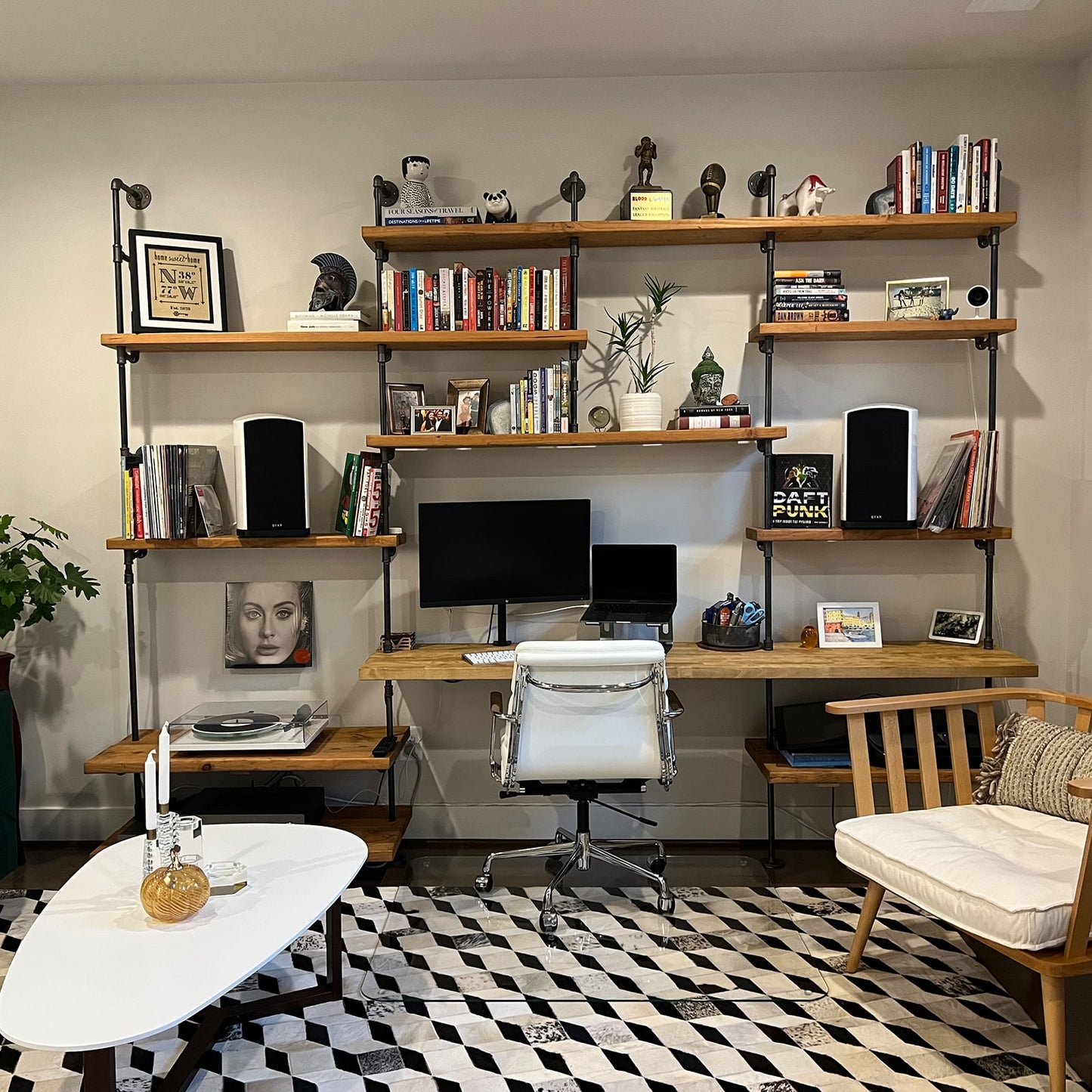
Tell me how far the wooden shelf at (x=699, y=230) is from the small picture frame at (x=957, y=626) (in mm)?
1294

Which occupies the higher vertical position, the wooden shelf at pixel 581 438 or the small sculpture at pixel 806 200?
the small sculpture at pixel 806 200

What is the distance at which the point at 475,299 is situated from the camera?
10.2 feet

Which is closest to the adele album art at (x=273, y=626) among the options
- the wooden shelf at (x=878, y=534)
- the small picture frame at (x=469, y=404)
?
the small picture frame at (x=469, y=404)

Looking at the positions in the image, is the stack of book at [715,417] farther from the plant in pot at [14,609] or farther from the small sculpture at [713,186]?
the plant in pot at [14,609]

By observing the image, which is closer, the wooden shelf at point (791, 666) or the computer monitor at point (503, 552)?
the wooden shelf at point (791, 666)

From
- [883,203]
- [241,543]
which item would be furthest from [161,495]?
[883,203]

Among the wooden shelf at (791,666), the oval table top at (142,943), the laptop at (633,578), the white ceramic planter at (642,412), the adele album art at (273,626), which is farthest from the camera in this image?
the adele album art at (273,626)

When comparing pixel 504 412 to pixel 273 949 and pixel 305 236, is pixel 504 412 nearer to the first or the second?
pixel 305 236

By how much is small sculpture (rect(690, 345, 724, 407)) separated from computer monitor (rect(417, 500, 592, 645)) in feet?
1.75

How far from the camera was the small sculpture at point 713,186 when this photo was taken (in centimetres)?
311

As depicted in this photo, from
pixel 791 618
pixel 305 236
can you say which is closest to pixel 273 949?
pixel 791 618

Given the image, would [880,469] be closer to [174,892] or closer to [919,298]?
[919,298]

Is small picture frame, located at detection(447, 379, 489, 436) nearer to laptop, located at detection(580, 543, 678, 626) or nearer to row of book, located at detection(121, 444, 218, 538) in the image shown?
laptop, located at detection(580, 543, 678, 626)

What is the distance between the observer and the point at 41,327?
11.0ft
